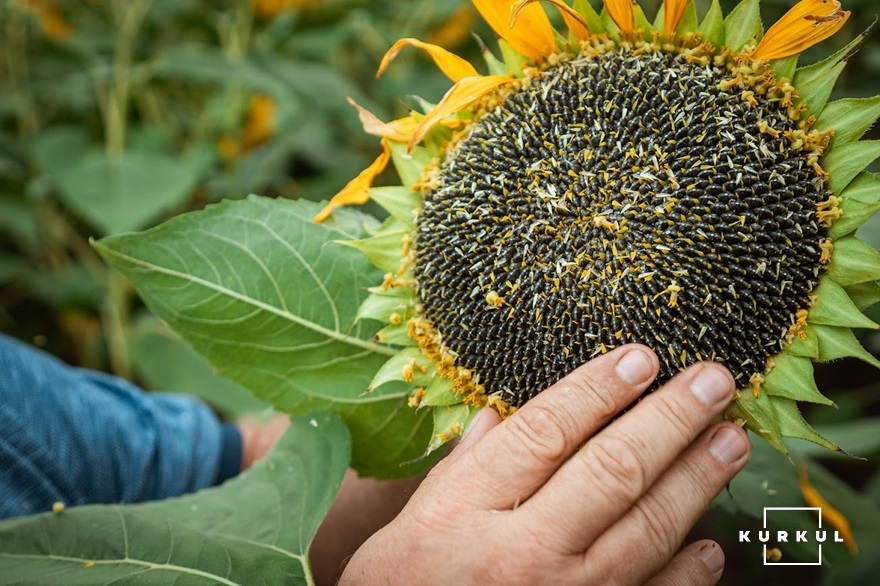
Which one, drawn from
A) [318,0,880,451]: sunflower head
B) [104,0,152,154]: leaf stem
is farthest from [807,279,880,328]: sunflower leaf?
[104,0,152,154]: leaf stem

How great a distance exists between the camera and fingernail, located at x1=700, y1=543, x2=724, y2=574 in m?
0.84

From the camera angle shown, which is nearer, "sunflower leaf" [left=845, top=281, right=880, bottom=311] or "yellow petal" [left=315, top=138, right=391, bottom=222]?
"sunflower leaf" [left=845, top=281, right=880, bottom=311]

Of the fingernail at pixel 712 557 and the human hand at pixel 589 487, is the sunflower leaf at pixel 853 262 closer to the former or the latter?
the human hand at pixel 589 487

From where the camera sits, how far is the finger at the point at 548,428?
2.55 feet

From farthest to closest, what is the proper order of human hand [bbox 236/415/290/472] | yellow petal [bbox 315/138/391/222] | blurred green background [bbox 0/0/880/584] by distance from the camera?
blurred green background [bbox 0/0/880/584] < human hand [bbox 236/415/290/472] < yellow petal [bbox 315/138/391/222]

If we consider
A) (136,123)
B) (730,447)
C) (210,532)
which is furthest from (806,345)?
(136,123)

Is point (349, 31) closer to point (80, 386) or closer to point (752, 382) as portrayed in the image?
point (80, 386)

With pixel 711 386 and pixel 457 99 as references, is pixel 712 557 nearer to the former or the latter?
pixel 711 386

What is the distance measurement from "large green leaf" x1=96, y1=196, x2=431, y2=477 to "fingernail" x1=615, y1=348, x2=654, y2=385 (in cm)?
38

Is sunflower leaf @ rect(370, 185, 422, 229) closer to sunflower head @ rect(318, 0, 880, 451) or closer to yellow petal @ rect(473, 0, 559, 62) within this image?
sunflower head @ rect(318, 0, 880, 451)

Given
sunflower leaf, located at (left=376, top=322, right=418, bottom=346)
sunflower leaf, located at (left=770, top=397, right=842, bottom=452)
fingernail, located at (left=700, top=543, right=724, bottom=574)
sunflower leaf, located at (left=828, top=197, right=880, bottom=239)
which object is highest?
sunflower leaf, located at (left=376, top=322, right=418, bottom=346)

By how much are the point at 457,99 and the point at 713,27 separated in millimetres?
278

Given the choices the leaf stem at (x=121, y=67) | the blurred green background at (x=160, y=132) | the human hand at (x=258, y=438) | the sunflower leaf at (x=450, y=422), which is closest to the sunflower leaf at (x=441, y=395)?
the sunflower leaf at (x=450, y=422)

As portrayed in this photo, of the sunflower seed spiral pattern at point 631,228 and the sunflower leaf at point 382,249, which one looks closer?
the sunflower seed spiral pattern at point 631,228
